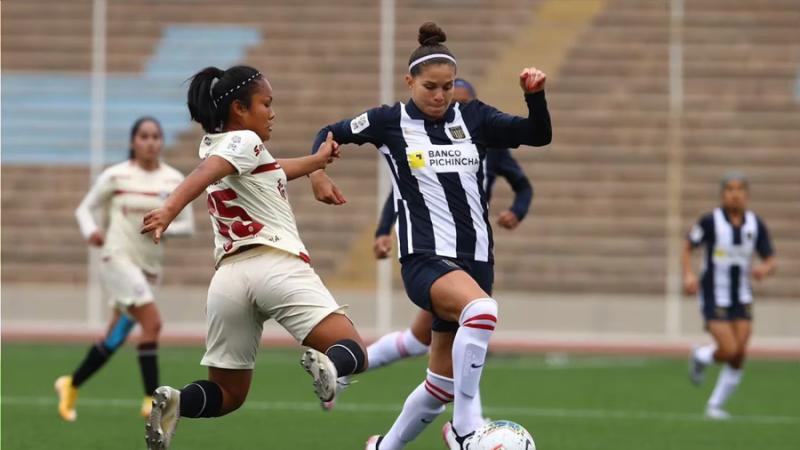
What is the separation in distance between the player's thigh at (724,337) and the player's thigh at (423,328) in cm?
370

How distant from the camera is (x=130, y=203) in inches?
410

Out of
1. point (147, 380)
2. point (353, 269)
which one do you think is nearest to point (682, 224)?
point (353, 269)

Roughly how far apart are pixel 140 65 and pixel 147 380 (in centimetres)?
1108

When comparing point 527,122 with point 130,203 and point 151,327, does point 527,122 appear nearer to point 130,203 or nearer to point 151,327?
point 151,327

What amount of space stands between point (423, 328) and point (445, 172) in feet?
5.86

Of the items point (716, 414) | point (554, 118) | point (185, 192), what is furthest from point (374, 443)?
point (554, 118)

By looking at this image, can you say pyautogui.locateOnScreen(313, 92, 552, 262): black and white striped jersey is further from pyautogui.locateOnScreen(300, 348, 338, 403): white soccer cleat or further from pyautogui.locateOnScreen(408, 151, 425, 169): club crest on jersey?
pyautogui.locateOnScreen(300, 348, 338, 403): white soccer cleat

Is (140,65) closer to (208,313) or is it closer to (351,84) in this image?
(351,84)

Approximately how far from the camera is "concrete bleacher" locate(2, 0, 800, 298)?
1952 centimetres

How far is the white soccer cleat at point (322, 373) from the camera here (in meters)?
5.91

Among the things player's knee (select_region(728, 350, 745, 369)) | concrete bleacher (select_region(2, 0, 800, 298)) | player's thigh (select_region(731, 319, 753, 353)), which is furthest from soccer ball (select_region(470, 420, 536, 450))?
concrete bleacher (select_region(2, 0, 800, 298))

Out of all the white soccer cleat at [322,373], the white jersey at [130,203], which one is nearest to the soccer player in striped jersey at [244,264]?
the white soccer cleat at [322,373]

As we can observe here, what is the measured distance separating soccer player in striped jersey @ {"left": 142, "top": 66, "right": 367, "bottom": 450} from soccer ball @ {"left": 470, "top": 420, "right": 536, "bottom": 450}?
67 centimetres

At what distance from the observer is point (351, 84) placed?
2050 centimetres
